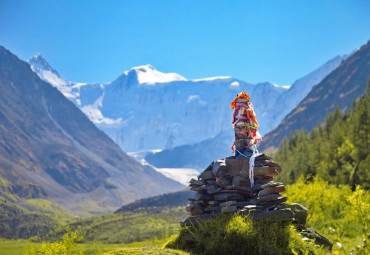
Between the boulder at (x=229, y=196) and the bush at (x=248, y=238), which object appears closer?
the bush at (x=248, y=238)

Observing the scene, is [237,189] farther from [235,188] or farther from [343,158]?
[343,158]

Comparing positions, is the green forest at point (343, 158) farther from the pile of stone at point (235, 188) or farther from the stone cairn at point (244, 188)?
the pile of stone at point (235, 188)

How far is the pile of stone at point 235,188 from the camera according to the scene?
2433 centimetres

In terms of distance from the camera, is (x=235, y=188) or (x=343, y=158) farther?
(x=343, y=158)

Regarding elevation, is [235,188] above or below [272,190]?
above

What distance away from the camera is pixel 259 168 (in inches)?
1037

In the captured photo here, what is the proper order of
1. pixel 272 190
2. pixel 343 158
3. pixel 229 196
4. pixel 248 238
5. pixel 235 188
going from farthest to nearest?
pixel 343 158 → pixel 235 188 → pixel 229 196 → pixel 272 190 → pixel 248 238

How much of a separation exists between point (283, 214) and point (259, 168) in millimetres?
4007

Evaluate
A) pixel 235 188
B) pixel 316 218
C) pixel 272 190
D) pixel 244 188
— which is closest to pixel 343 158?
pixel 316 218

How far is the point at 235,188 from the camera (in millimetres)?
25734

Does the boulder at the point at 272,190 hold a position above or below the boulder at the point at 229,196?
above

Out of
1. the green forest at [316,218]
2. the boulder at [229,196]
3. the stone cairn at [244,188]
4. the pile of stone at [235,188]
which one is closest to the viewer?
the green forest at [316,218]

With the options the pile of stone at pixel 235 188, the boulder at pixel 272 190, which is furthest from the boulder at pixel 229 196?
the boulder at pixel 272 190

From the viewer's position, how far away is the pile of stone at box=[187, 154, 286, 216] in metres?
24.3
